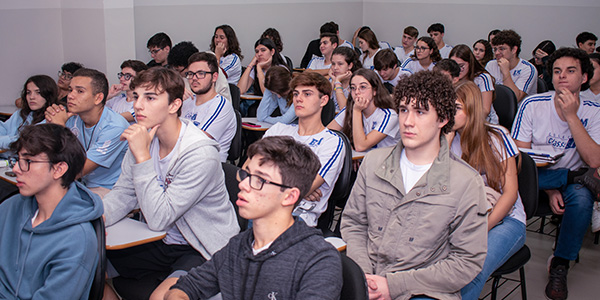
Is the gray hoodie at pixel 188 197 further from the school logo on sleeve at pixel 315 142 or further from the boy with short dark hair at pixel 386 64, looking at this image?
the boy with short dark hair at pixel 386 64

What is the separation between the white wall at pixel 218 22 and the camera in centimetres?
523

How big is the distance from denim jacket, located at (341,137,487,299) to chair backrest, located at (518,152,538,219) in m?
0.76

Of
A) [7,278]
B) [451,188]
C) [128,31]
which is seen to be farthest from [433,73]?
[128,31]

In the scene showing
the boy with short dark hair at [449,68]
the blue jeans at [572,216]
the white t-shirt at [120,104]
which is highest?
the boy with short dark hair at [449,68]

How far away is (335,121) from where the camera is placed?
3.56 meters

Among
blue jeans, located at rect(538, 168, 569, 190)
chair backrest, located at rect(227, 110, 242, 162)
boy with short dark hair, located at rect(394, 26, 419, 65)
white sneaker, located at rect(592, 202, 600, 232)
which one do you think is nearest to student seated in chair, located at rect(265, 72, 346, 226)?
chair backrest, located at rect(227, 110, 242, 162)

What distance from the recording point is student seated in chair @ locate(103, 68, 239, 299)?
192 cm

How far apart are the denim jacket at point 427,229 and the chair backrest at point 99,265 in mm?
857

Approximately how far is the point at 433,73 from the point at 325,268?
870mm

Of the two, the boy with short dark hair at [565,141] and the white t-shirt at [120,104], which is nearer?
the boy with short dark hair at [565,141]

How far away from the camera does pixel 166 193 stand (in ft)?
6.32

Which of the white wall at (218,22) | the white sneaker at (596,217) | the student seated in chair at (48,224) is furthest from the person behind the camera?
the white wall at (218,22)

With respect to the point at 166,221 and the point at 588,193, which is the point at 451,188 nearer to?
the point at 166,221

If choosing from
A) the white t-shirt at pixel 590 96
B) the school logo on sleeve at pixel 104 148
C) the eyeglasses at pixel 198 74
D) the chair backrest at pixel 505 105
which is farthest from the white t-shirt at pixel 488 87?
the school logo on sleeve at pixel 104 148
